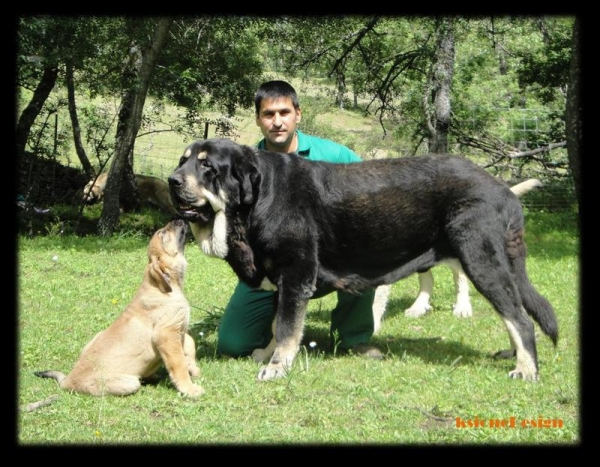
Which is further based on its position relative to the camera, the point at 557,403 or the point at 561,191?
the point at 561,191

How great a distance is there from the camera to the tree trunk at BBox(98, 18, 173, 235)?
13500 millimetres

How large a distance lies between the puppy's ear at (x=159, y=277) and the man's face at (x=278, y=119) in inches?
71.5

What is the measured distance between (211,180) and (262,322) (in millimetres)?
1765

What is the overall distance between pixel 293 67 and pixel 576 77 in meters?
8.04

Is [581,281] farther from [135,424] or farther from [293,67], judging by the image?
[293,67]

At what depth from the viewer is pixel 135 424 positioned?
4664mm

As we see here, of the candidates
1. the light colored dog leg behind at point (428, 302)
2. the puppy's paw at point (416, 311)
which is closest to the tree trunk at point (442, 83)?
the light colored dog leg behind at point (428, 302)

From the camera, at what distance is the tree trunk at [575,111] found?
462 inches

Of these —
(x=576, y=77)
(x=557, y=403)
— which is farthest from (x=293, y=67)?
(x=557, y=403)

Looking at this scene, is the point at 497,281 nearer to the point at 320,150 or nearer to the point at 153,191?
the point at 320,150

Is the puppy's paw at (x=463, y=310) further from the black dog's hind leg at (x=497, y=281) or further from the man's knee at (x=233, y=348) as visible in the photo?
the man's knee at (x=233, y=348)

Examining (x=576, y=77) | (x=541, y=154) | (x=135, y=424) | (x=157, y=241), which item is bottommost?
(x=135, y=424)

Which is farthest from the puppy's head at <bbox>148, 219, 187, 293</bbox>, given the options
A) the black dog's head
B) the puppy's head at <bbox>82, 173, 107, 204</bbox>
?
the puppy's head at <bbox>82, 173, 107, 204</bbox>

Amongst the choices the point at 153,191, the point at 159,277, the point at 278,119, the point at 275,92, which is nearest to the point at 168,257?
the point at 159,277
